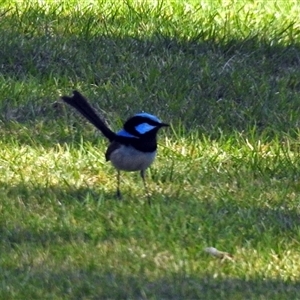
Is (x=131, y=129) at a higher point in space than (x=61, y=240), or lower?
higher

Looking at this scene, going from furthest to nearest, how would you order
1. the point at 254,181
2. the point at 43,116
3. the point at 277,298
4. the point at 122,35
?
1. the point at 122,35
2. the point at 43,116
3. the point at 254,181
4. the point at 277,298

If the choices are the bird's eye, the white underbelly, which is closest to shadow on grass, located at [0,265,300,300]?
the white underbelly

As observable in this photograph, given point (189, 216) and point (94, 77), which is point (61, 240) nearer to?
point (189, 216)

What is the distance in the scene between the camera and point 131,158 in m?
6.21

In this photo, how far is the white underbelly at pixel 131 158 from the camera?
245 inches

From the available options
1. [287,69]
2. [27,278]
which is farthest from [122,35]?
[27,278]

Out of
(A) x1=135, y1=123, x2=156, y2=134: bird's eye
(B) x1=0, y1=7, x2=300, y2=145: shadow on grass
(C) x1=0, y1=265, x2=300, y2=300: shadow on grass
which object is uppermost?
(A) x1=135, y1=123, x2=156, y2=134: bird's eye

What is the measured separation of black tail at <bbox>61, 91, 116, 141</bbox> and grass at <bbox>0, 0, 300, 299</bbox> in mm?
361

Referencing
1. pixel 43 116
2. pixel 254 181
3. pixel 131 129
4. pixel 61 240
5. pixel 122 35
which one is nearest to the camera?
pixel 61 240

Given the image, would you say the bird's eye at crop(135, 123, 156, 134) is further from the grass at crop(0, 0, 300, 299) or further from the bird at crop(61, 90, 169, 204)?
the grass at crop(0, 0, 300, 299)

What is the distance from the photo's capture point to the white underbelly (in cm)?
621

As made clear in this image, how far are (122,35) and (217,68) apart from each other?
0.94m

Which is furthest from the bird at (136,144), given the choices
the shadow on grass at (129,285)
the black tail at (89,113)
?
the shadow on grass at (129,285)

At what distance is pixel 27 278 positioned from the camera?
207 inches
